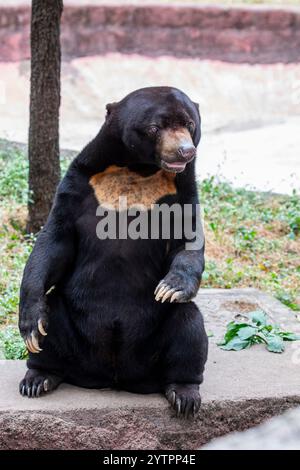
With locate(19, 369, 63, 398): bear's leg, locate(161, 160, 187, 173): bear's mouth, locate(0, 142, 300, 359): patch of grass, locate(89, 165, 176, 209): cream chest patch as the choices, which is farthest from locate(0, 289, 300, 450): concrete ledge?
locate(0, 142, 300, 359): patch of grass

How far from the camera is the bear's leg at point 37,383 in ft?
13.0

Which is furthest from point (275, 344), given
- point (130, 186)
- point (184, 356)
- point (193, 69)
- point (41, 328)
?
point (193, 69)

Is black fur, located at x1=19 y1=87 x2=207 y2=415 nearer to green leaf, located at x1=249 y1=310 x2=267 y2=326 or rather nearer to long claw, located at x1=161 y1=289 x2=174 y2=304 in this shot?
long claw, located at x1=161 y1=289 x2=174 y2=304

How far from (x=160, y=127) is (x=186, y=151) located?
0.55 feet

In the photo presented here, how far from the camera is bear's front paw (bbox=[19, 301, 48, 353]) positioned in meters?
3.86

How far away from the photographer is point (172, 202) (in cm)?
396

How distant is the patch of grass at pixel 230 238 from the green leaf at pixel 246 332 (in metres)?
1.32

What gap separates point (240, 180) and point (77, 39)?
285 inches

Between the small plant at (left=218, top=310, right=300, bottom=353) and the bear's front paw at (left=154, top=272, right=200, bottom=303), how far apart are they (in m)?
1.04

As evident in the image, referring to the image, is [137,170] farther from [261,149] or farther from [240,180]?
[261,149]

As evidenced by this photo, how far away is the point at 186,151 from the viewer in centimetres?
358

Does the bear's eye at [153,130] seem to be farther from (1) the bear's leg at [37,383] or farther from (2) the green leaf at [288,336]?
(2) the green leaf at [288,336]

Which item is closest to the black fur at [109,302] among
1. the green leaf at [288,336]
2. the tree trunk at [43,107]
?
the green leaf at [288,336]
